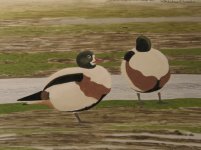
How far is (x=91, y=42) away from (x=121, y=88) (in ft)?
0.84

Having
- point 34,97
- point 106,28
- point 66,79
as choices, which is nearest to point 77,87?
point 66,79

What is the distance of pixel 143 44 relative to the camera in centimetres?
185

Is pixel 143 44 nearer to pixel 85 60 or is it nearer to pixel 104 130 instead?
pixel 85 60

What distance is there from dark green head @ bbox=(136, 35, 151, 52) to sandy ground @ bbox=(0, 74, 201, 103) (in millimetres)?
167

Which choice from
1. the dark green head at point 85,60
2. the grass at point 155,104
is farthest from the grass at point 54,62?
the grass at point 155,104

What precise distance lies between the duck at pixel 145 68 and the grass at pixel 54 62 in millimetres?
33

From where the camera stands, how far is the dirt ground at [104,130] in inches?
70.7

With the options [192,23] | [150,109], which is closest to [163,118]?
[150,109]

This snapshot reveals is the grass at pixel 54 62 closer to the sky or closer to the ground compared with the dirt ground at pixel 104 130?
closer to the sky

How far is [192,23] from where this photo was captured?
188cm

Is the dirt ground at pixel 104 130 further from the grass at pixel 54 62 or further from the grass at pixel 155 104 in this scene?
the grass at pixel 54 62

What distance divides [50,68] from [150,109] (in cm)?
50

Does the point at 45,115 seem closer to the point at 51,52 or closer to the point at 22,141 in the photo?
the point at 22,141

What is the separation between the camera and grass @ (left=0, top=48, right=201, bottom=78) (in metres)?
1.83
